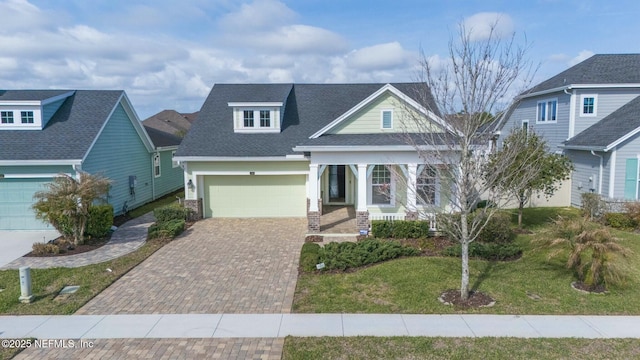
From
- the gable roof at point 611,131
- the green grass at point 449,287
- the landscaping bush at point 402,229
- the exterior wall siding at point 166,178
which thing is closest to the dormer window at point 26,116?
the exterior wall siding at point 166,178

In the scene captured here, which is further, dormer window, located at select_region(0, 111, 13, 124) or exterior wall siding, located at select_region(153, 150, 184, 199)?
exterior wall siding, located at select_region(153, 150, 184, 199)

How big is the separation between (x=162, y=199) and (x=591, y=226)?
21490 mm

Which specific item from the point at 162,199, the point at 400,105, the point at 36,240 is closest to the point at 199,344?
the point at 36,240

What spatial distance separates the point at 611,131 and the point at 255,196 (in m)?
16.6

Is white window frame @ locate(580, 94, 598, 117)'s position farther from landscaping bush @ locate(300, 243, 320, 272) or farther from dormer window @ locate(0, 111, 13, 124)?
dormer window @ locate(0, 111, 13, 124)

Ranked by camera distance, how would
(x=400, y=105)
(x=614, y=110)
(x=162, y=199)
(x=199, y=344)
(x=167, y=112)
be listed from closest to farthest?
(x=199, y=344), (x=400, y=105), (x=614, y=110), (x=162, y=199), (x=167, y=112)

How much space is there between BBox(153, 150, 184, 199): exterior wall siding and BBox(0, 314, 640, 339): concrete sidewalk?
55.1ft

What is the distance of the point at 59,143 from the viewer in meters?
17.2

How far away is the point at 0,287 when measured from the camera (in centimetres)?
1045

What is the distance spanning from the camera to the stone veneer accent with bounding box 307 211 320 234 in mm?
16094

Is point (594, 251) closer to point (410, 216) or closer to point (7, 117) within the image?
point (410, 216)

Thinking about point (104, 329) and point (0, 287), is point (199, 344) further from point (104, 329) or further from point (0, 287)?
point (0, 287)

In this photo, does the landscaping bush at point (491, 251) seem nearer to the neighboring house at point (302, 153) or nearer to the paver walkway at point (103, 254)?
the neighboring house at point (302, 153)

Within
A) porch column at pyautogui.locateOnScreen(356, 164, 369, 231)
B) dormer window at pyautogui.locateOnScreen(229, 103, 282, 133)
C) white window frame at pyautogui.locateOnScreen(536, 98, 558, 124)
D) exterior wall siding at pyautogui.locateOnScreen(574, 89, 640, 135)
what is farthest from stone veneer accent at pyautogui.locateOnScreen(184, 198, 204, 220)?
white window frame at pyautogui.locateOnScreen(536, 98, 558, 124)
